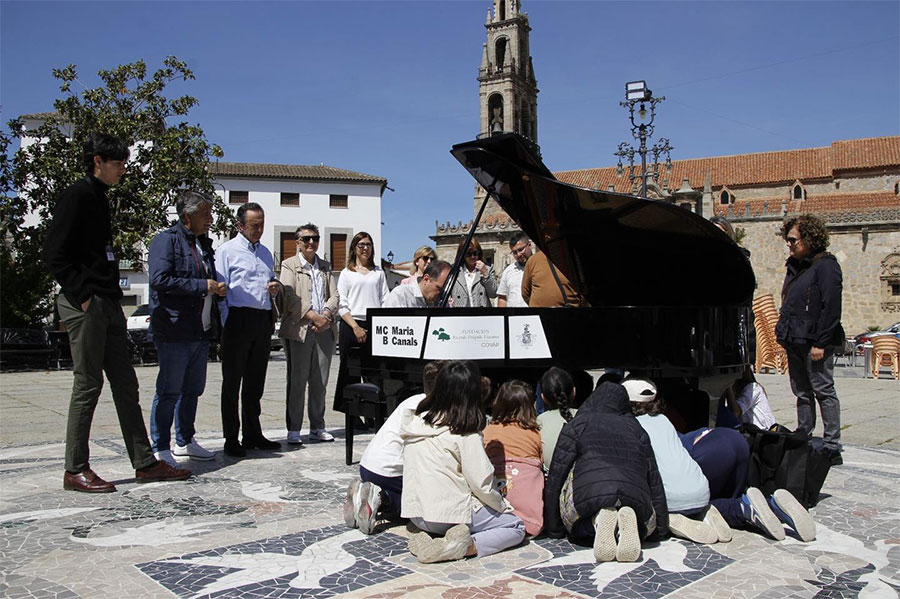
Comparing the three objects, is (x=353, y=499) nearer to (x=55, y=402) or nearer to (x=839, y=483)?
(x=839, y=483)

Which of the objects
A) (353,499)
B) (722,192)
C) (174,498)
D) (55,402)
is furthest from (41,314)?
(722,192)

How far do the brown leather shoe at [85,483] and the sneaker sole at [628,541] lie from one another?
330 cm

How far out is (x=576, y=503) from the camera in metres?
3.59

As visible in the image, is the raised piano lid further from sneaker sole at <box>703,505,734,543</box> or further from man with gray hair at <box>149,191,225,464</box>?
man with gray hair at <box>149,191,225,464</box>

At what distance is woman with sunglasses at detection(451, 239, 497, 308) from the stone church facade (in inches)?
1732

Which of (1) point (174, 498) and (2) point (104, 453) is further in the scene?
(2) point (104, 453)

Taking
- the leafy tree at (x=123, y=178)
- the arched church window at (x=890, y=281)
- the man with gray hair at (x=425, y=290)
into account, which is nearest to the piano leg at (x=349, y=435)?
the man with gray hair at (x=425, y=290)

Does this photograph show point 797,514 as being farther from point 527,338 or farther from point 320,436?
point 320,436

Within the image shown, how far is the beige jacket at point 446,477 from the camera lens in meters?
3.53

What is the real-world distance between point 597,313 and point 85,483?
350 cm

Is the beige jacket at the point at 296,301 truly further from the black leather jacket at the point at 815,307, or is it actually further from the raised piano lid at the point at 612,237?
Result: the black leather jacket at the point at 815,307

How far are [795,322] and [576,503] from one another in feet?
11.6

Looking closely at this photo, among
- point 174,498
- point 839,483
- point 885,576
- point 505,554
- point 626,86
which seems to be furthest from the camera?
point 626,86

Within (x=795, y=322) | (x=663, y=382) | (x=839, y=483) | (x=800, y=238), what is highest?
(x=800, y=238)
